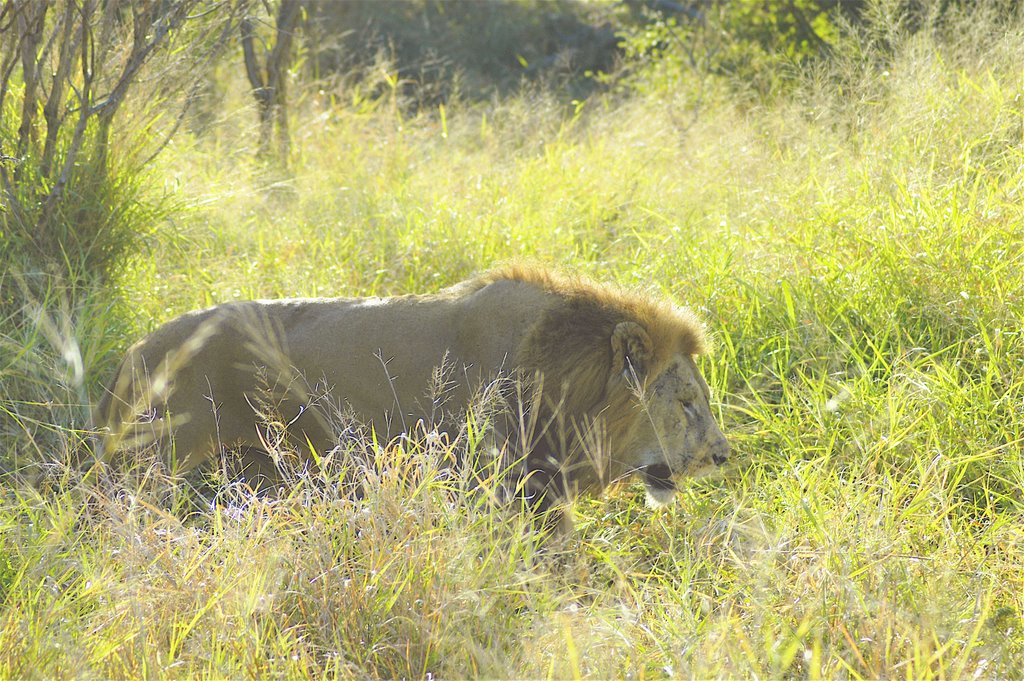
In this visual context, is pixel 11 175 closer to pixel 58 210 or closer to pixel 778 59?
pixel 58 210

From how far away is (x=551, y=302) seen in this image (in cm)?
377

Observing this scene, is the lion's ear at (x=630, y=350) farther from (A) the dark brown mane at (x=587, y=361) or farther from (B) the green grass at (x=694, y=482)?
(B) the green grass at (x=694, y=482)

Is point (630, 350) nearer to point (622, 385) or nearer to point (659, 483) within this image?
point (622, 385)

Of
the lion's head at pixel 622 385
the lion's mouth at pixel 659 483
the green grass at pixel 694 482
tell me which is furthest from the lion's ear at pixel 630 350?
the green grass at pixel 694 482

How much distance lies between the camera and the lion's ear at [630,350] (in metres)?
3.66

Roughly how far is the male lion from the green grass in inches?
9.7

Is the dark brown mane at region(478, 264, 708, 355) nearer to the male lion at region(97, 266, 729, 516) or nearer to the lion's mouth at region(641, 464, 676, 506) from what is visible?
the male lion at region(97, 266, 729, 516)

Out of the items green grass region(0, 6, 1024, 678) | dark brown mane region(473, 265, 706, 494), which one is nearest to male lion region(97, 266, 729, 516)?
dark brown mane region(473, 265, 706, 494)

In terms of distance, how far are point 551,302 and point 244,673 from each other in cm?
168

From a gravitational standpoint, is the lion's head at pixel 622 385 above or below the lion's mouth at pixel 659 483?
above

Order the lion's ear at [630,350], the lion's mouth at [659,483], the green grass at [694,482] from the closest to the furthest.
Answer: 1. the green grass at [694,482]
2. the lion's ear at [630,350]
3. the lion's mouth at [659,483]

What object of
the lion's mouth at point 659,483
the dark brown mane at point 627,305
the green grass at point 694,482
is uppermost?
the dark brown mane at point 627,305

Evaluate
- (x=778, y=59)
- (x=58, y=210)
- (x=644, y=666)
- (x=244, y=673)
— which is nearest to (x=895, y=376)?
(x=644, y=666)

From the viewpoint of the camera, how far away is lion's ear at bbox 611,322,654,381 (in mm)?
3660
